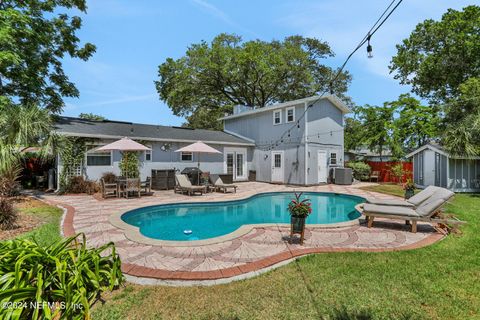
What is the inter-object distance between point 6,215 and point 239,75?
2342 cm

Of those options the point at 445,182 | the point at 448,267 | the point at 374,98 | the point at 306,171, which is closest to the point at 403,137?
the point at 374,98

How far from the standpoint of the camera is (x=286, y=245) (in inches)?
199

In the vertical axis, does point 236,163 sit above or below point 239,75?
below

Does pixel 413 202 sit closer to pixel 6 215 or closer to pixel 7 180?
pixel 6 215

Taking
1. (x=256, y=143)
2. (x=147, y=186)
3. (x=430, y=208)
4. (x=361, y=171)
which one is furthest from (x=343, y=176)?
(x=147, y=186)

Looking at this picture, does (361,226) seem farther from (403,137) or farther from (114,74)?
(403,137)

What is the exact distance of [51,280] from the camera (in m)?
2.71

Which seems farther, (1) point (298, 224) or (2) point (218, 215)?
(2) point (218, 215)

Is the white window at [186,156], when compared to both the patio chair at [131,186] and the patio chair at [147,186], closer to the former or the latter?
the patio chair at [147,186]

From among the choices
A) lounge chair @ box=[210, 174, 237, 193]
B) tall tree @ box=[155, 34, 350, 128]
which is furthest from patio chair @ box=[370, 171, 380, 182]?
lounge chair @ box=[210, 174, 237, 193]

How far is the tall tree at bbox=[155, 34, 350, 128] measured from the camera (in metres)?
25.2

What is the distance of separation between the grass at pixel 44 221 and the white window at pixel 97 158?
397cm

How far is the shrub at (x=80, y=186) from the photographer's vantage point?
1220 centimetres

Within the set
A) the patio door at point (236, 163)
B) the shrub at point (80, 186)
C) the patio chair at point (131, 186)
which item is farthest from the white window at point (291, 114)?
the shrub at point (80, 186)
